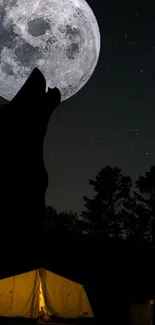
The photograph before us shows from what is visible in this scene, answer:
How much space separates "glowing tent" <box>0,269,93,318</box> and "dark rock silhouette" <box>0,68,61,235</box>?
9318mm

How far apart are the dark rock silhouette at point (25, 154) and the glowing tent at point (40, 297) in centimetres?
932

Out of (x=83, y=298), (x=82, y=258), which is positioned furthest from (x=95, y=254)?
(x=83, y=298)

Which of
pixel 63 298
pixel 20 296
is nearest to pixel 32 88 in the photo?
pixel 20 296

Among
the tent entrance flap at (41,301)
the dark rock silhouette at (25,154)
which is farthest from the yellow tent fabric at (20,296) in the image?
the dark rock silhouette at (25,154)

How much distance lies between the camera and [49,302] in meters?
14.1

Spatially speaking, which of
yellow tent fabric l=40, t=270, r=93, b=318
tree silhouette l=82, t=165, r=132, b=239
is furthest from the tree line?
yellow tent fabric l=40, t=270, r=93, b=318

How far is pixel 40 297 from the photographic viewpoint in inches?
566

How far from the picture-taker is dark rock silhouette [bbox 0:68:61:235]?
15.6 ft

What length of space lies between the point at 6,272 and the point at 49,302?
973 centimetres

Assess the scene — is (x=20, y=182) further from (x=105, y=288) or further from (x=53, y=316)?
(x=53, y=316)

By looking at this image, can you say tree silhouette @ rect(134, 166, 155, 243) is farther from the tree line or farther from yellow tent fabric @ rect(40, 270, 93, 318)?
yellow tent fabric @ rect(40, 270, 93, 318)

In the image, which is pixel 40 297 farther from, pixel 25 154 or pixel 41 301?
pixel 25 154

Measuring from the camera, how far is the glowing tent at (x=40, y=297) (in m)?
13.6

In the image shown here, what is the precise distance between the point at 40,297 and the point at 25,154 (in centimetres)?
1040
